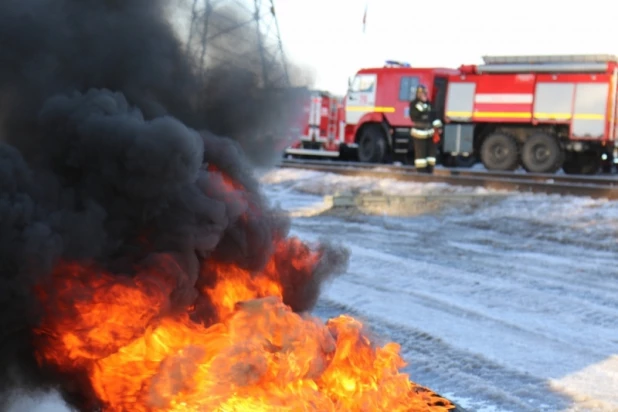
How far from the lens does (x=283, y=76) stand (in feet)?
14.2

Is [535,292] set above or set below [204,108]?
below

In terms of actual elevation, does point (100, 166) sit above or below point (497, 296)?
above

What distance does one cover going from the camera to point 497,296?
7.80 m

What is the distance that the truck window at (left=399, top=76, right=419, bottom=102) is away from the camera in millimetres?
21312

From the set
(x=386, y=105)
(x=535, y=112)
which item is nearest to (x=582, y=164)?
(x=535, y=112)

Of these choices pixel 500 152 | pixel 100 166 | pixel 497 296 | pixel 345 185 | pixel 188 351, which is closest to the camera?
Answer: pixel 188 351

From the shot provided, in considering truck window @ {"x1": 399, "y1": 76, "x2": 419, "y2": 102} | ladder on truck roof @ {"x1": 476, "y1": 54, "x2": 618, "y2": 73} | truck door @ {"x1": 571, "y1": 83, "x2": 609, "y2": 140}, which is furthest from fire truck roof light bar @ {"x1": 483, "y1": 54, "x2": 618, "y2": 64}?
truck window @ {"x1": 399, "y1": 76, "x2": 419, "y2": 102}

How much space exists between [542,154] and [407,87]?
4.18 m

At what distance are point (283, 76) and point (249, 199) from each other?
86 centimetres

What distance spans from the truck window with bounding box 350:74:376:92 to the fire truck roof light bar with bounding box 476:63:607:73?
3067 millimetres

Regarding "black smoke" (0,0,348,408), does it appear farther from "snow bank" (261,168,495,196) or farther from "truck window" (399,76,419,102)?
"truck window" (399,76,419,102)

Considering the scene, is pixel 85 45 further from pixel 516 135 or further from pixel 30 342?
pixel 516 135

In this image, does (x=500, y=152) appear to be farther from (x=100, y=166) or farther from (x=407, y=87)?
(x=100, y=166)

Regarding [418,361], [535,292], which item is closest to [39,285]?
[418,361]
